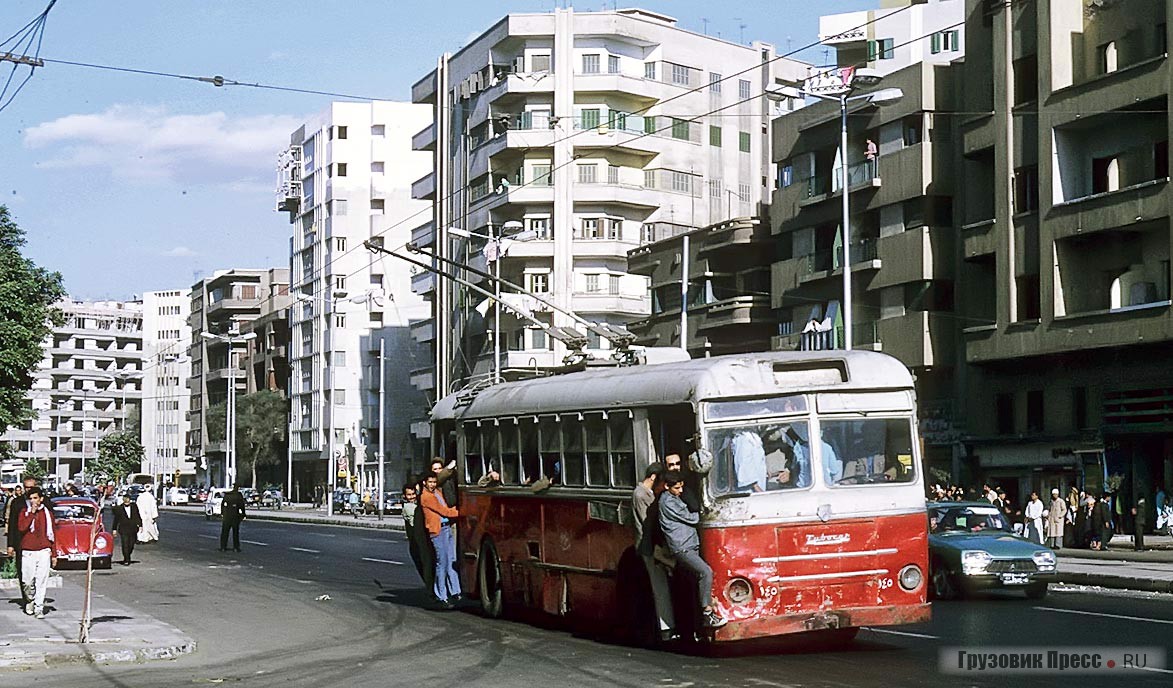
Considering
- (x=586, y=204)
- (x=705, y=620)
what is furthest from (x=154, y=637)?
(x=586, y=204)

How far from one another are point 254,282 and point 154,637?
5418 inches

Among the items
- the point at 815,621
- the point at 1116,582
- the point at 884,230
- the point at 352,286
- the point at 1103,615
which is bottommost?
the point at 1116,582

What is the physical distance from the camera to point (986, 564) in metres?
23.3

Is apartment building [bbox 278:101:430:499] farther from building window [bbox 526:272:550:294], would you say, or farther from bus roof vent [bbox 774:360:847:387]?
bus roof vent [bbox 774:360:847:387]

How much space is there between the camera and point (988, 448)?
51656 mm

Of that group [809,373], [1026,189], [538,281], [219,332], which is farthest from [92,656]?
[219,332]

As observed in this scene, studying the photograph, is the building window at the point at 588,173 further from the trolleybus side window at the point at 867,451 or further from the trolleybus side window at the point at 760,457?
the trolleybus side window at the point at 760,457

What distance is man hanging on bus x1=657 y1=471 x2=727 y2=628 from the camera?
1488 centimetres

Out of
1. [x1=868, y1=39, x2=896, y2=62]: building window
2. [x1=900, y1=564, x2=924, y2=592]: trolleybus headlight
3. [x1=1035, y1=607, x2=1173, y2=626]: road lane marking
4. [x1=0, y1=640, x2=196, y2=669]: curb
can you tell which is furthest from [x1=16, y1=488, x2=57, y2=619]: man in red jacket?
[x1=868, y1=39, x2=896, y2=62]: building window

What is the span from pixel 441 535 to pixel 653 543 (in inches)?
239

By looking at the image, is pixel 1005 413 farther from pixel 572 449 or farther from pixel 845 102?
pixel 572 449

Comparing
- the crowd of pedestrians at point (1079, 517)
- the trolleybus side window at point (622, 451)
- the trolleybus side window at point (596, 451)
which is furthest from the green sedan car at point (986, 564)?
the crowd of pedestrians at point (1079, 517)

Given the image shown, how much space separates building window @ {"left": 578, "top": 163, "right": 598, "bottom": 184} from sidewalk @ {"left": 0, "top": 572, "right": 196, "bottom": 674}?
6085 cm

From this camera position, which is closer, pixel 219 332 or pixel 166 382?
Result: pixel 219 332
